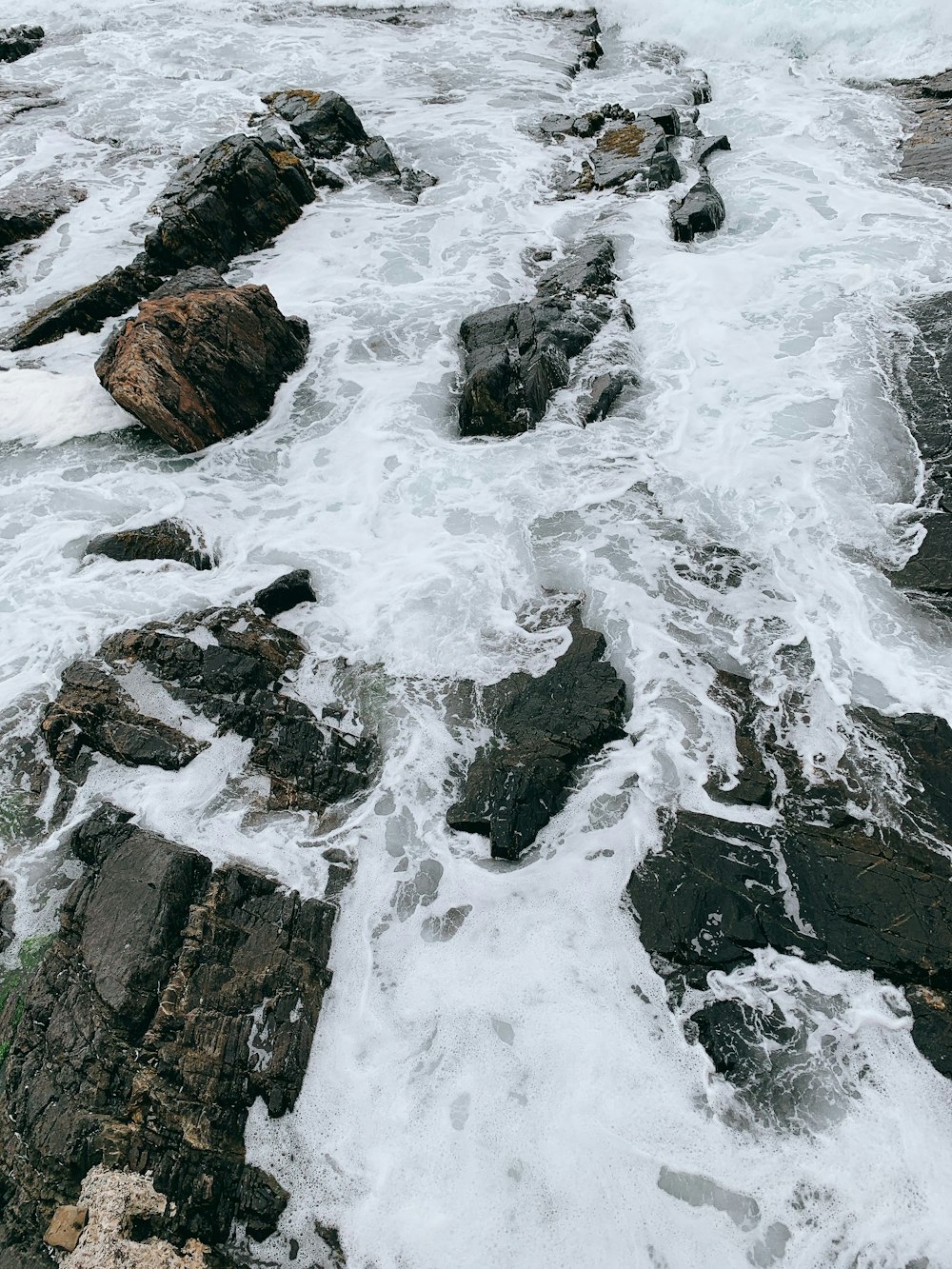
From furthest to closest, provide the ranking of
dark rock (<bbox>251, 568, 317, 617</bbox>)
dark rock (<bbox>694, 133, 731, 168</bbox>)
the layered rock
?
dark rock (<bbox>694, 133, 731, 168</bbox>)
dark rock (<bbox>251, 568, 317, 617</bbox>)
the layered rock

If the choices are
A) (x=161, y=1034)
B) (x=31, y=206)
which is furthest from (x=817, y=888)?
(x=31, y=206)

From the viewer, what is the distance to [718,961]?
5.73 meters

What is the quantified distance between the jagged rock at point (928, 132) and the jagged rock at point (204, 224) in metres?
15.8

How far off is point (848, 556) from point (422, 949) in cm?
724

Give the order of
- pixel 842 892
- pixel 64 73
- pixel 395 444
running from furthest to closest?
pixel 64 73 < pixel 395 444 < pixel 842 892

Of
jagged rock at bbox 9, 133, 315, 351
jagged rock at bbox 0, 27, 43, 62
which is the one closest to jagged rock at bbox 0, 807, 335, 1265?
jagged rock at bbox 9, 133, 315, 351

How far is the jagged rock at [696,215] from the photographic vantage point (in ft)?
51.3

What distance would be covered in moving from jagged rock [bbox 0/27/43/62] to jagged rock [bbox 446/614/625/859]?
3507cm

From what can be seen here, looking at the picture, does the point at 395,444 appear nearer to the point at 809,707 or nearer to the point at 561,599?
the point at 561,599

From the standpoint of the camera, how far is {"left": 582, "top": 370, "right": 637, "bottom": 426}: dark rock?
450 inches

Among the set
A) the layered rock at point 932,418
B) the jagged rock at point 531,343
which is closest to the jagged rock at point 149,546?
the jagged rock at point 531,343

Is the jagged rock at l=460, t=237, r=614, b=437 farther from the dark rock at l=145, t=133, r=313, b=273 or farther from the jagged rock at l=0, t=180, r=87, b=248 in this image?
the jagged rock at l=0, t=180, r=87, b=248

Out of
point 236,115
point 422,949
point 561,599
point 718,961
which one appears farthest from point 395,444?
point 236,115

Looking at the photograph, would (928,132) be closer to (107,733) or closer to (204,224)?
(204,224)
